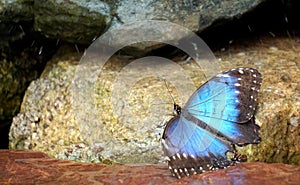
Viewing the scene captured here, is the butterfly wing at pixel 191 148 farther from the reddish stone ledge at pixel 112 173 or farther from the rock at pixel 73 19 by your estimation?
the rock at pixel 73 19

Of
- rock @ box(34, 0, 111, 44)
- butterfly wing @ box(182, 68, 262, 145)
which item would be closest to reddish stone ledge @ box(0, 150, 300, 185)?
butterfly wing @ box(182, 68, 262, 145)

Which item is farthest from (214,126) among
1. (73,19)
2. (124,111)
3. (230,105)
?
(73,19)

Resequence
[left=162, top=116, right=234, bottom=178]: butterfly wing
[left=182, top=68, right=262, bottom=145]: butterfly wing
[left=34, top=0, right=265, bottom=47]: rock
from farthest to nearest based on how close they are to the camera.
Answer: [left=34, top=0, right=265, bottom=47]: rock → [left=182, top=68, right=262, bottom=145]: butterfly wing → [left=162, top=116, right=234, bottom=178]: butterfly wing

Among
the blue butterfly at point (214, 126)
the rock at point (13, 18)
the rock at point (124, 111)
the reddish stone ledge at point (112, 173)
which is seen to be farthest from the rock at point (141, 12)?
the reddish stone ledge at point (112, 173)

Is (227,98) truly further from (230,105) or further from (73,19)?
(73,19)

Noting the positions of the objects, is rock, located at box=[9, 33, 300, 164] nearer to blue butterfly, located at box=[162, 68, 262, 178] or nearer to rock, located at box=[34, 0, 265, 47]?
blue butterfly, located at box=[162, 68, 262, 178]
